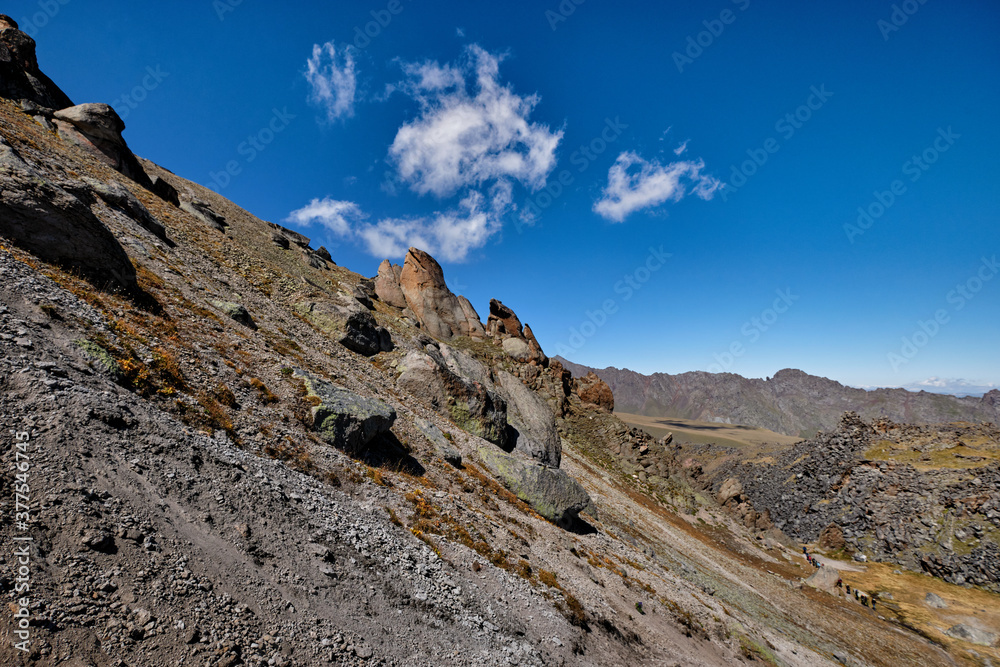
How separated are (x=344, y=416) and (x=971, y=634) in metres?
48.4

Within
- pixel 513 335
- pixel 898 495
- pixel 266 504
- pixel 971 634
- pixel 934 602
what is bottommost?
pixel 971 634

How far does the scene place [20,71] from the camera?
3506 centimetres

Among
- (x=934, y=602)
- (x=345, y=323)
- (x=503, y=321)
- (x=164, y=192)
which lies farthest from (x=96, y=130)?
(x=934, y=602)

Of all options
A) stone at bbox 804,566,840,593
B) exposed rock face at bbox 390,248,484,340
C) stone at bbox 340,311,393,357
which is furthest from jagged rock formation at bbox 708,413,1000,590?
stone at bbox 340,311,393,357

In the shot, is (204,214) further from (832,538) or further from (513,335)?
(832,538)

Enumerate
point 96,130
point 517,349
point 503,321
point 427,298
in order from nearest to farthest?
point 96,130 < point 517,349 < point 427,298 < point 503,321

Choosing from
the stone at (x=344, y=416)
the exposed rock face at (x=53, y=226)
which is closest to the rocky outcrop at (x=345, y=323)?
the stone at (x=344, y=416)

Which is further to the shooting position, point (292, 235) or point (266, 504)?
point (292, 235)

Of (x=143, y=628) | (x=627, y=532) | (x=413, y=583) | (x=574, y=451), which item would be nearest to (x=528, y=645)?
(x=413, y=583)

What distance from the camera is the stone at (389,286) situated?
6075 centimetres

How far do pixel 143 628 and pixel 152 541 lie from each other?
182cm

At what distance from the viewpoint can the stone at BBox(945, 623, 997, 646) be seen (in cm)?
2684

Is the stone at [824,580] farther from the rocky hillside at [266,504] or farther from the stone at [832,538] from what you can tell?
the stone at [832,538]

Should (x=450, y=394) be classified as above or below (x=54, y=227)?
below
